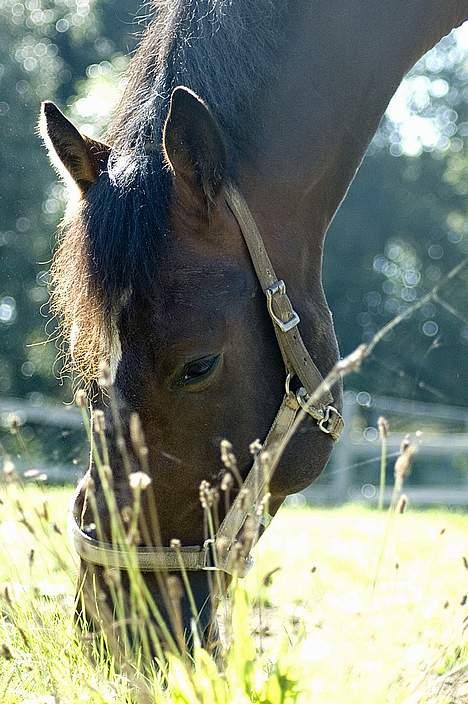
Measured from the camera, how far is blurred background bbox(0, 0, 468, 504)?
42.6ft

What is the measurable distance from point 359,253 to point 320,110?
2358 cm

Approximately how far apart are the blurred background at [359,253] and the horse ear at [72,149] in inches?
111

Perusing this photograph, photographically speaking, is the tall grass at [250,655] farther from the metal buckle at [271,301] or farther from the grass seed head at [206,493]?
the metal buckle at [271,301]

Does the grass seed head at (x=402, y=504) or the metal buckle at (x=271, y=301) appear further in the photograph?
the metal buckle at (x=271, y=301)

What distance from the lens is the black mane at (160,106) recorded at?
2.36 m

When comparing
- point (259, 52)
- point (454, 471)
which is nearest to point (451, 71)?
point (454, 471)

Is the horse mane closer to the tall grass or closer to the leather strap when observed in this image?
the leather strap

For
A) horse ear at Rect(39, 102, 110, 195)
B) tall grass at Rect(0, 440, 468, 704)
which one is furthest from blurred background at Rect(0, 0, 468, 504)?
tall grass at Rect(0, 440, 468, 704)

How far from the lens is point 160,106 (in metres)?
2.50

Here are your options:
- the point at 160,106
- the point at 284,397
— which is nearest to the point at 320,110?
the point at 160,106

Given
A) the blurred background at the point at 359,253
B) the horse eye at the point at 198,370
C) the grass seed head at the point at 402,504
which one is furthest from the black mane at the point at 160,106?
the blurred background at the point at 359,253

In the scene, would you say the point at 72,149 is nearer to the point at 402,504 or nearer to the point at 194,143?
the point at 194,143

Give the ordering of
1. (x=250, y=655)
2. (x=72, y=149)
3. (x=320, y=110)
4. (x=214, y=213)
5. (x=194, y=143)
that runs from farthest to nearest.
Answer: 1. (x=320, y=110)
2. (x=72, y=149)
3. (x=214, y=213)
4. (x=194, y=143)
5. (x=250, y=655)

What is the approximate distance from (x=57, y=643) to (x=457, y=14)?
237cm
